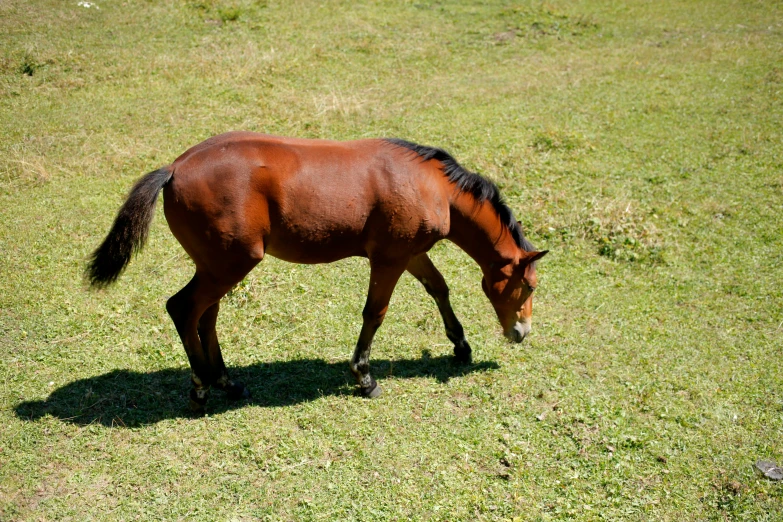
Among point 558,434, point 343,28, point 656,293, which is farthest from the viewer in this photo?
point 343,28

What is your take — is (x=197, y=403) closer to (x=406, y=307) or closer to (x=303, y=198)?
(x=303, y=198)

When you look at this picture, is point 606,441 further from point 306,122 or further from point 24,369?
point 306,122

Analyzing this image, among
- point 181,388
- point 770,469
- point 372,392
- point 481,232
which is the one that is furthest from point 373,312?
point 770,469

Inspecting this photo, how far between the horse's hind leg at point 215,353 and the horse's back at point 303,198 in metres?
0.62

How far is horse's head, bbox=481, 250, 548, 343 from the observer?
5.85 meters

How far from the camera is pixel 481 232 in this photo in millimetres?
5730

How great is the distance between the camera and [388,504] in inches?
182

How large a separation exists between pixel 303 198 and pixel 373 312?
1.17m

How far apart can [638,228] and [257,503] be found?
5912 millimetres

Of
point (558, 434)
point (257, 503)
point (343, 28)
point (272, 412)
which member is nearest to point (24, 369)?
point (272, 412)

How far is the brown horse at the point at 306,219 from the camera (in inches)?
190

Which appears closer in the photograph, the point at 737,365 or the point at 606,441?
the point at 606,441

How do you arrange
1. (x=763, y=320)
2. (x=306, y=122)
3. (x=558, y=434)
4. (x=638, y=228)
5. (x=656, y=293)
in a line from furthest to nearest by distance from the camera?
(x=306, y=122) < (x=638, y=228) < (x=656, y=293) < (x=763, y=320) < (x=558, y=434)

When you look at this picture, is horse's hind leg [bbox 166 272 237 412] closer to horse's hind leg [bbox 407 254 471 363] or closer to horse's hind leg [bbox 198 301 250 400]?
horse's hind leg [bbox 198 301 250 400]
